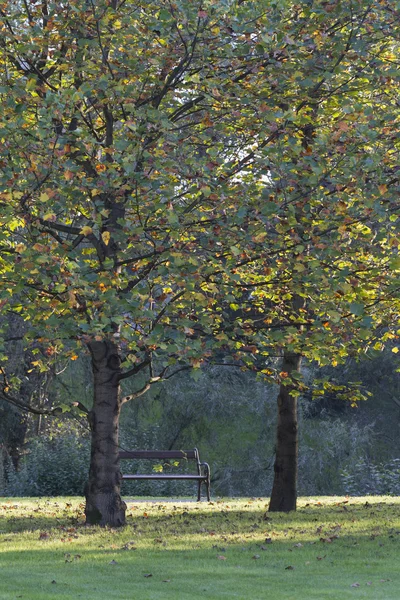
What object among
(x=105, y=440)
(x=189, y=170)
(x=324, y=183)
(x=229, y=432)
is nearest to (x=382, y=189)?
(x=324, y=183)

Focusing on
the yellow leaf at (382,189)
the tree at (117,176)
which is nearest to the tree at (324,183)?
the yellow leaf at (382,189)

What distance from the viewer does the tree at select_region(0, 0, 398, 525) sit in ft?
35.3

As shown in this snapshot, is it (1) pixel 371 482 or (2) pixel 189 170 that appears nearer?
(2) pixel 189 170

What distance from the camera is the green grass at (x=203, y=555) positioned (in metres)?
8.68

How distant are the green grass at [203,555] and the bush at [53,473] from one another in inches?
290

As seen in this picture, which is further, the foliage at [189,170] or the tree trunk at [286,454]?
the tree trunk at [286,454]

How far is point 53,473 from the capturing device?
23.5m

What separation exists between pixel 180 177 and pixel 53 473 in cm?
1331

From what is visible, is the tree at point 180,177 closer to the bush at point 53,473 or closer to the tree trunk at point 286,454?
the tree trunk at point 286,454

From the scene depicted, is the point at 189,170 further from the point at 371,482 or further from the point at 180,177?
the point at 371,482

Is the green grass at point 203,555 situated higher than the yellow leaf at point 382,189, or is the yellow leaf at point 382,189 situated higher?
the yellow leaf at point 382,189

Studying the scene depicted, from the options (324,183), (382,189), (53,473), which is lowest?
(53,473)

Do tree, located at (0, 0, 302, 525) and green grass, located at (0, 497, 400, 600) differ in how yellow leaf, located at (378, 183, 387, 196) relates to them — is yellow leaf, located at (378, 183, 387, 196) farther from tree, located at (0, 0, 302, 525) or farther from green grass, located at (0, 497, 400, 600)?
green grass, located at (0, 497, 400, 600)

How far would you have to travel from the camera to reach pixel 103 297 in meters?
10.5
